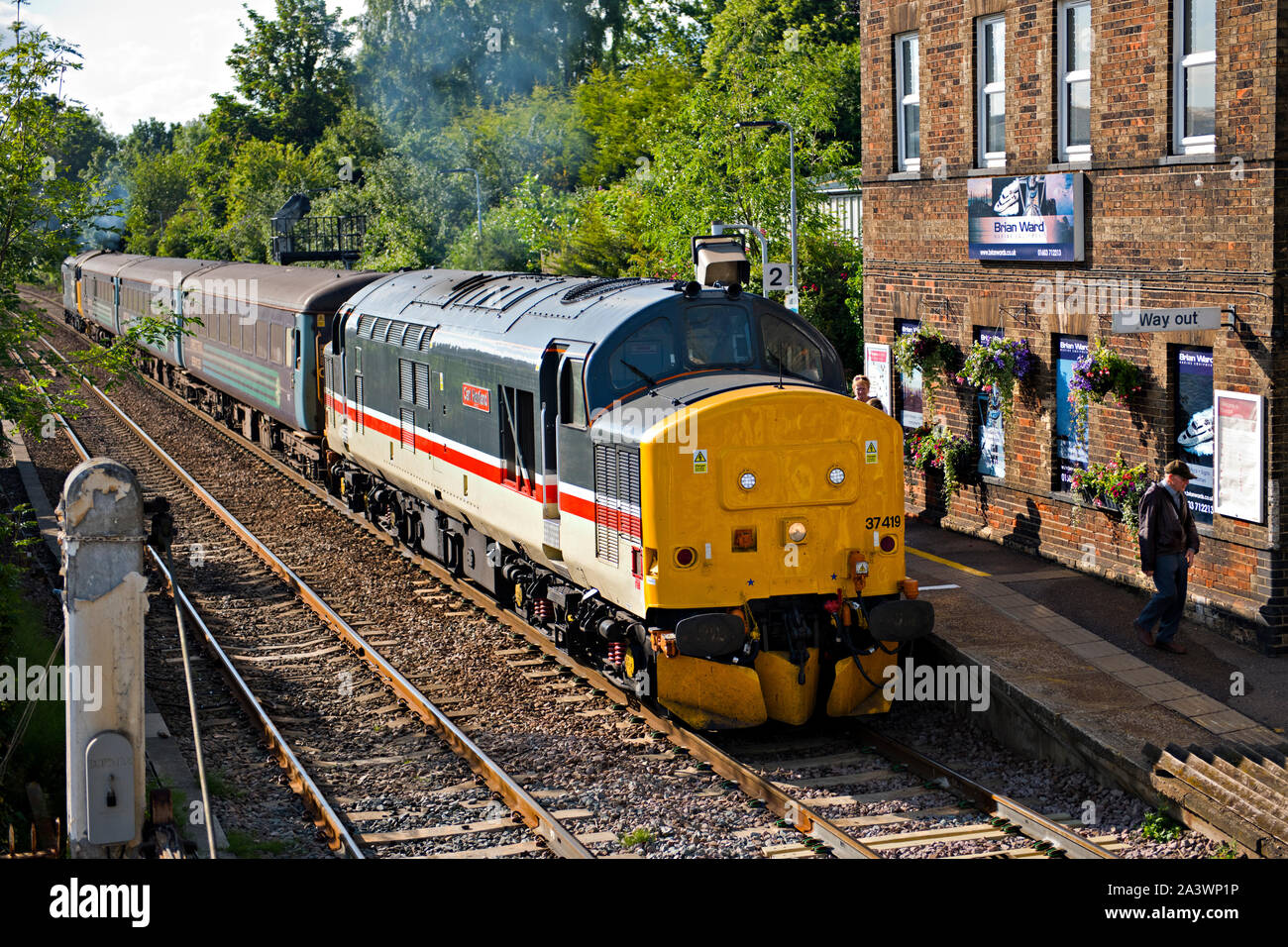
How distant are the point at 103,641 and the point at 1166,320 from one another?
9.19 metres

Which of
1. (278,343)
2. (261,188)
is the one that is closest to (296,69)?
(261,188)

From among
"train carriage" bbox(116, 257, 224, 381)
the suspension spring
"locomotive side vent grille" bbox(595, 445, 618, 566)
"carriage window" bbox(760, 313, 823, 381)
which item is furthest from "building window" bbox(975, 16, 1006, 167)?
"train carriage" bbox(116, 257, 224, 381)

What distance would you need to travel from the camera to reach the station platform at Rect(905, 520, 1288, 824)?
34.2 feet

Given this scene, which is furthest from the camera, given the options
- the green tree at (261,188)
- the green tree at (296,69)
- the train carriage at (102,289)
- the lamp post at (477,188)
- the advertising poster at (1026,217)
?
the green tree at (296,69)

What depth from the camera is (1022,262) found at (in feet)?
50.8

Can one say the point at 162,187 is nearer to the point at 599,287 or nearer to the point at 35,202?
the point at 35,202

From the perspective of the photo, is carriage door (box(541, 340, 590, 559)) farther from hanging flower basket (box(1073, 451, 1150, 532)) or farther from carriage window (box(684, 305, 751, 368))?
hanging flower basket (box(1073, 451, 1150, 532))

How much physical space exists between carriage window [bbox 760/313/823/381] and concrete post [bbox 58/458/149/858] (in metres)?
6.05

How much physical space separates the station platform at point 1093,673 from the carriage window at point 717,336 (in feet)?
10.1

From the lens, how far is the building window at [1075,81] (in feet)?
48.1

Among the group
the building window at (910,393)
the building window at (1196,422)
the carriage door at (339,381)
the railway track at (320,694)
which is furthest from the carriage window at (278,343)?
the building window at (1196,422)

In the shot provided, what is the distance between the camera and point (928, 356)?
17016 mm
